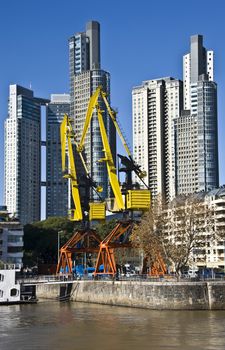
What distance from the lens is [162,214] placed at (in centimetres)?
7681

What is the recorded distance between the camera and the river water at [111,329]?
137 ft

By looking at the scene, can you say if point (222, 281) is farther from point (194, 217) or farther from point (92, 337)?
point (92, 337)

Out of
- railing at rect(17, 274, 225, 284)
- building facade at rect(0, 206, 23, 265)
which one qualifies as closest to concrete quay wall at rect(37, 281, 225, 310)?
railing at rect(17, 274, 225, 284)

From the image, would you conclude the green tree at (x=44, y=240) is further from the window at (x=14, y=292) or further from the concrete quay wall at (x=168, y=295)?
the concrete quay wall at (x=168, y=295)

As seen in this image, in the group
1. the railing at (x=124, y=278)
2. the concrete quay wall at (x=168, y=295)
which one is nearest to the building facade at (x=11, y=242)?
the railing at (x=124, y=278)

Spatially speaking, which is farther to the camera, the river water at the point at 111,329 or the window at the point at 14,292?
the window at the point at 14,292

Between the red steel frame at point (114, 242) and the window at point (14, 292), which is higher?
the red steel frame at point (114, 242)

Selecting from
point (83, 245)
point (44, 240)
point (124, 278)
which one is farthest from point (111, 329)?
point (44, 240)

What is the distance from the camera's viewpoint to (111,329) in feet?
161

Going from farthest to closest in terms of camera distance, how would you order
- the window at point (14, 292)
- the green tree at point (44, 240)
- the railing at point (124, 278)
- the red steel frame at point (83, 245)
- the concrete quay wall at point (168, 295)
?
the green tree at point (44, 240), the red steel frame at point (83, 245), the window at point (14, 292), the railing at point (124, 278), the concrete quay wall at point (168, 295)

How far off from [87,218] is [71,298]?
19.1 metres

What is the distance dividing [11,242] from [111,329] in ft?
241

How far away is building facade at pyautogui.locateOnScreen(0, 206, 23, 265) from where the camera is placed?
11956 cm

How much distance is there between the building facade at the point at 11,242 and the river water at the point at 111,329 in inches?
Result: 2114
